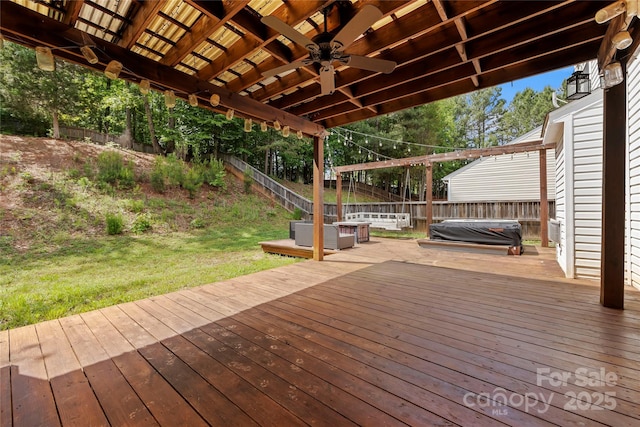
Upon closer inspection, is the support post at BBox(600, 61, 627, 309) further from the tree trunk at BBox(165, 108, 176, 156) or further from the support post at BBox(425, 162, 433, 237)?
the tree trunk at BBox(165, 108, 176, 156)

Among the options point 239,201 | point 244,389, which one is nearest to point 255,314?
point 244,389

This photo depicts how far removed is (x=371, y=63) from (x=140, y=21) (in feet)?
7.26

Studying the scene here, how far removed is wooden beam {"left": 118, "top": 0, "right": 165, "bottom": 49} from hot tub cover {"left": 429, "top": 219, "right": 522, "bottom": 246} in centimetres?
730

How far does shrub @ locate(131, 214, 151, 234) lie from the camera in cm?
802

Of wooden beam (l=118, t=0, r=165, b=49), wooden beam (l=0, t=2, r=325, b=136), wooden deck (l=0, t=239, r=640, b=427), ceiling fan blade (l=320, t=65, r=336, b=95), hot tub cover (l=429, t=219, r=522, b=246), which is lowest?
wooden deck (l=0, t=239, r=640, b=427)

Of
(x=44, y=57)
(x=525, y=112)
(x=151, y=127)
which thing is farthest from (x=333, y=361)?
(x=525, y=112)

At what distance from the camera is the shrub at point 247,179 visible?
45.4ft

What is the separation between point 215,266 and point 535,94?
27554 mm

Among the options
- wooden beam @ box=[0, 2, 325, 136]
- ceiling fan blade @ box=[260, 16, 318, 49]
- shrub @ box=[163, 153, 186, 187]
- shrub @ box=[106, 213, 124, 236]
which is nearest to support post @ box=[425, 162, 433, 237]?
wooden beam @ box=[0, 2, 325, 136]

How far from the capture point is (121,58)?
289 cm

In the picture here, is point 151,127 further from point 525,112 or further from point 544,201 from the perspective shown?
point 525,112

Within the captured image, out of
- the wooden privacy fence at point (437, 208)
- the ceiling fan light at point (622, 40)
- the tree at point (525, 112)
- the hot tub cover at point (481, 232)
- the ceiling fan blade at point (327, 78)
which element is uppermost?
the tree at point (525, 112)

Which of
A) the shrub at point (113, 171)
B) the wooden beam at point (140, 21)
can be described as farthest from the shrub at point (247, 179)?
the wooden beam at point (140, 21)

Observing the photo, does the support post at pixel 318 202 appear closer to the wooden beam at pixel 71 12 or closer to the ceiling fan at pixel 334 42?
the ceiling fan at pixel 334 42
